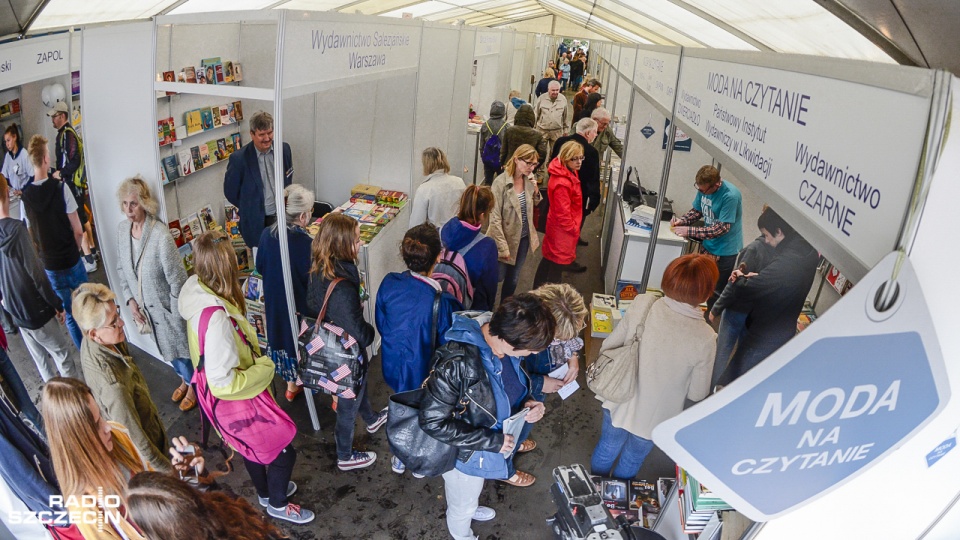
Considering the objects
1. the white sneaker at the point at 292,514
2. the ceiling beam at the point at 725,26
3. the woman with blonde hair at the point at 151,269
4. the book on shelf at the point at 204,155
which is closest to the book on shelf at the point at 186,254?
the woman with blonde hair at the point at 151,269

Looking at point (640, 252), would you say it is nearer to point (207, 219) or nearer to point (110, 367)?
point (110, 367)

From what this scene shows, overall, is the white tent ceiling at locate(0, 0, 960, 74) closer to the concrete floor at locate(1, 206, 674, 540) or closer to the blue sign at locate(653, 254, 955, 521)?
the blue sign at locate(653, 254, 955, 521)

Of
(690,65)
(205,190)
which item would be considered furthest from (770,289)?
(205,190)

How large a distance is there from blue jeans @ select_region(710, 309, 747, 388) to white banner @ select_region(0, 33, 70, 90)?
206 inches

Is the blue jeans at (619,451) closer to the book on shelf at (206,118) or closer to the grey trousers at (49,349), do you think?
the grey trousers at (49,349)

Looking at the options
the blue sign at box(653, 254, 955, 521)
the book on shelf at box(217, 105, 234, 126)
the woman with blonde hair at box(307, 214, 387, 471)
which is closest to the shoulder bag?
the woman with blonde hair at box(307, 214, 387, 471)

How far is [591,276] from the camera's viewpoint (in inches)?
232

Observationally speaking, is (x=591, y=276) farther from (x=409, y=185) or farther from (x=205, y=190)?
(x=205, y=190)

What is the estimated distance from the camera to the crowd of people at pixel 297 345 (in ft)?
6.20

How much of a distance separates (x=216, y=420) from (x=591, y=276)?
4.25 metres

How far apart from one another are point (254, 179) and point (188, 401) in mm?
1890

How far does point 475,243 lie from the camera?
3385 mm

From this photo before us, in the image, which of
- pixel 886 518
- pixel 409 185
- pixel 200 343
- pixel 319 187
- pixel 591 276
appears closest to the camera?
pixel 886 518

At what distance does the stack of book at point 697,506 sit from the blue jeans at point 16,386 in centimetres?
314
